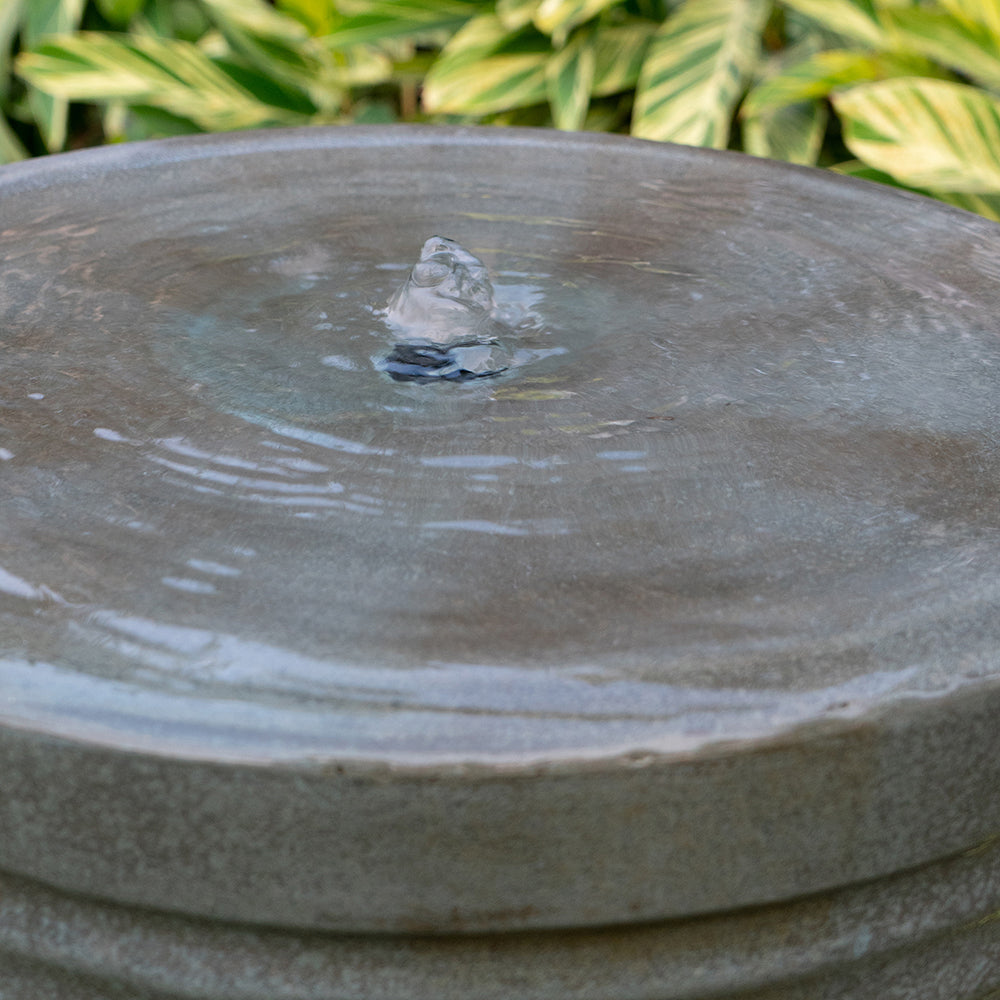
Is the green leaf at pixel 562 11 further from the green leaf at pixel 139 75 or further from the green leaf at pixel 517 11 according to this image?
the green leaf at pixel 139 75

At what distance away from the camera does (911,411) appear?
1006 mm

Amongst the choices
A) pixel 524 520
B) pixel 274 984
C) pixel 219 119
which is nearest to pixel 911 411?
pixel 524 520

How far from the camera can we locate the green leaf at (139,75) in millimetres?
2609

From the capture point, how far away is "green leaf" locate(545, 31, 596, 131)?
254 centimetres

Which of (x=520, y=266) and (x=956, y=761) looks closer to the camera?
(x=956, y=761)

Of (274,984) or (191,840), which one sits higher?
(191,840)

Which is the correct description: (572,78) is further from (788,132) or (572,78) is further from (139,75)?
(139,75)

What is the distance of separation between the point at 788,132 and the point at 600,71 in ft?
1.50

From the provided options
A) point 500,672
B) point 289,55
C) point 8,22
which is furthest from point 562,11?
point 500,672

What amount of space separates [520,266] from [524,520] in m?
0.59

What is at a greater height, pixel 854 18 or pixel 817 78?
pixel 854 18

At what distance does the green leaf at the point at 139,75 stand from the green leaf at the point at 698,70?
0.97 meters

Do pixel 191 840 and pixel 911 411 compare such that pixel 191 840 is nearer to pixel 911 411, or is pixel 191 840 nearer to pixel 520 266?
pixel 911 411

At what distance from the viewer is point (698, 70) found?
8.13ft
